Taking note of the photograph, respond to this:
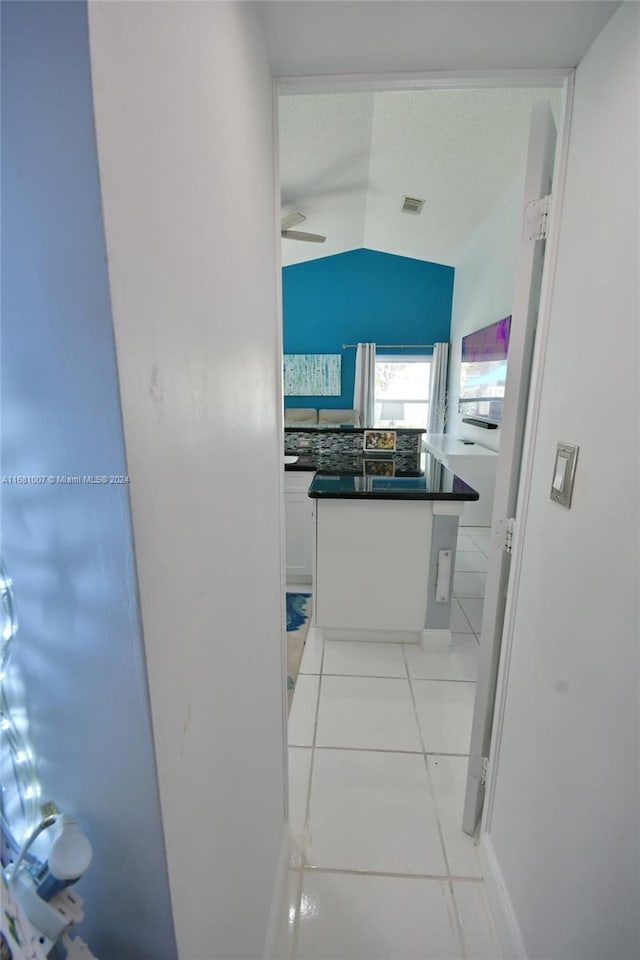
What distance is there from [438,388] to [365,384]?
1107 millimetres

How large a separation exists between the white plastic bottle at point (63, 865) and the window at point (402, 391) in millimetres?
6533

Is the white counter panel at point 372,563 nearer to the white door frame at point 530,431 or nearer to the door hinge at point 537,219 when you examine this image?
the white door frame at point 530,431

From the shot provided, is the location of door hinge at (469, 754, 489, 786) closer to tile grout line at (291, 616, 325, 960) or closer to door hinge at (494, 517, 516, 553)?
tile grout line at (291, 616, 325, 960)

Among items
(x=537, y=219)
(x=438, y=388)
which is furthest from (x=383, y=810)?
(x=438, y=388)

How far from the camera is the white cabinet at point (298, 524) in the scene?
9.57 ft

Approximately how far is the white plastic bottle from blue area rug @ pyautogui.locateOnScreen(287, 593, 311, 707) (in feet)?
5.67

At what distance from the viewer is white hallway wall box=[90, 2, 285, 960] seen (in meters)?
0.40

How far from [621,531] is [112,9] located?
3.07 ft

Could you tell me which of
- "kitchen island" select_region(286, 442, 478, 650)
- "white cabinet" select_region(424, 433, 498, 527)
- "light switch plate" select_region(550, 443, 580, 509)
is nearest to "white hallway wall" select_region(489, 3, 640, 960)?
"light switch plate" select_region(550, 443, 580, 509)

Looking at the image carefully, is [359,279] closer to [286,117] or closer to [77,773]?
[286,117]

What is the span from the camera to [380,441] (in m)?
2.84

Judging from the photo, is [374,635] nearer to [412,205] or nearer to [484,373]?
[484,373]

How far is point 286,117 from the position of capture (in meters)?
2.51

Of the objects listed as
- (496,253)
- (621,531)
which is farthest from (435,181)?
(621,531)
